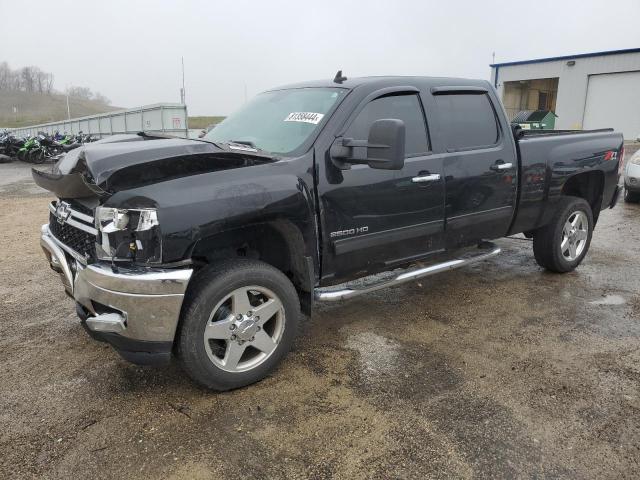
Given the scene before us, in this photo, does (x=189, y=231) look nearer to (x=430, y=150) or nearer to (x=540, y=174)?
(x=430, y=150)

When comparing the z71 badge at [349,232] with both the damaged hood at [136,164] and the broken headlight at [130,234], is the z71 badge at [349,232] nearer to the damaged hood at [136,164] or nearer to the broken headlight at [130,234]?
the damaged hood at [136,164]

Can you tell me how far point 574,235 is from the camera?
17.8 feet

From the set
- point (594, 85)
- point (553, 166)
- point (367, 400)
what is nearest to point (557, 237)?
point (553, 166)

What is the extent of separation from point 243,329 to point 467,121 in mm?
2614

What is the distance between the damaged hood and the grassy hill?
11798 centimetres

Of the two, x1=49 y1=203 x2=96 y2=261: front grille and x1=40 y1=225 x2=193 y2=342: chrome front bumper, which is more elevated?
x1=49 y1=203 x2=96 y2=261: front grille

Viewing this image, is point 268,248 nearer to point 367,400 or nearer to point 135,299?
point 135,299

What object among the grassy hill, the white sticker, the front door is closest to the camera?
the front door

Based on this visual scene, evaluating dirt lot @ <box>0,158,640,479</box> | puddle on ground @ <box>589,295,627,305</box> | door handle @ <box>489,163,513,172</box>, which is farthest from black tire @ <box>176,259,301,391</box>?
puddle on ground @ <box>589,295,627,305</box>

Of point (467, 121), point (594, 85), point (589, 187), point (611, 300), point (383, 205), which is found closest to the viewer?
point (383, 205)

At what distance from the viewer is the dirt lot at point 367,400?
2537 millimetres

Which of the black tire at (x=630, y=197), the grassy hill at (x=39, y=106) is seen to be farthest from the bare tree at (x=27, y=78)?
the black tire at (x=630, y=197)

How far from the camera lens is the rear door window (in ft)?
13.6

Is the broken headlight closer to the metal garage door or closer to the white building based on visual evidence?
the metal garage door
